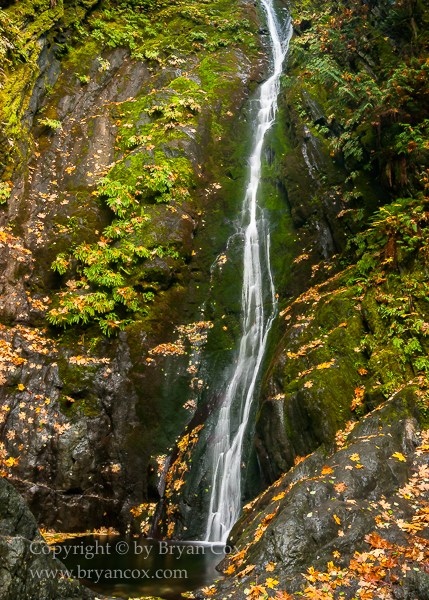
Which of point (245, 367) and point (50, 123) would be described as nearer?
point (245, 367)

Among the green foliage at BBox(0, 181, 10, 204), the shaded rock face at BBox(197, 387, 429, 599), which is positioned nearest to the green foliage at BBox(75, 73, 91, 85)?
the green foliage at BBox(0, 181, 10, 204)

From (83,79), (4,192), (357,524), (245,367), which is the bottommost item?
(245,367)

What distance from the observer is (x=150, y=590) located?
5.18 meters

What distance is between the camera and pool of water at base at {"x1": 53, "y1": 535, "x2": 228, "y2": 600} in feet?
17.2

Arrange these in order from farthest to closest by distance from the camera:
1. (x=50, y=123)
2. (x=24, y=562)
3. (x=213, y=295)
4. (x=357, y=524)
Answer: (x=50, y=123), (x=213, y=295), (x=357, y=524), (x=24, y=562)

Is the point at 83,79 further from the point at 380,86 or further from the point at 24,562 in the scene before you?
the point at 24,562

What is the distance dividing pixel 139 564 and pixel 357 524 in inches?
165

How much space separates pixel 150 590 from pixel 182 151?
12.4 meters

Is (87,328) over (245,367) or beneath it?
over

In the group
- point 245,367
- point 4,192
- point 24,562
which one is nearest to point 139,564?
point 24,562

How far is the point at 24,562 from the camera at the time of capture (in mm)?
3219

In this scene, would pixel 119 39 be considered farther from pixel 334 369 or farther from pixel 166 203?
pixel 334 369

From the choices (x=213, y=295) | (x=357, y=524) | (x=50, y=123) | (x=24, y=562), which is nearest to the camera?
(x=24, y=562)

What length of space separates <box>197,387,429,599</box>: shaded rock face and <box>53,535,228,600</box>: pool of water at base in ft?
2.97
